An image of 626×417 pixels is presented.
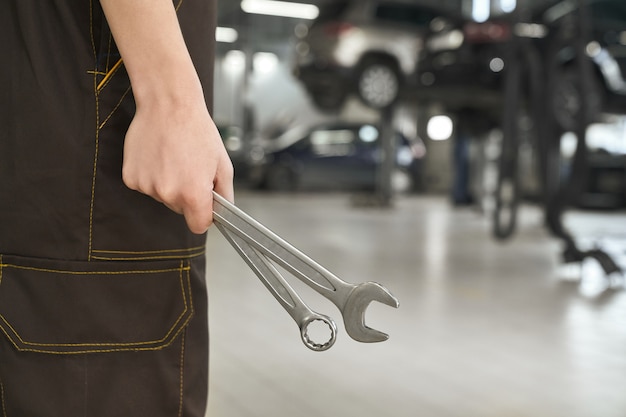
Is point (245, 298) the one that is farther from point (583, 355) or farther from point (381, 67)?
point (381, 67)

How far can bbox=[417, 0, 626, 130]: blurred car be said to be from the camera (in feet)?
12.3

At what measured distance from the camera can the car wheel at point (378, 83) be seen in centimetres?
726

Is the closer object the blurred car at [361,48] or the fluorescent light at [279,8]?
the blurred car at [361,48]

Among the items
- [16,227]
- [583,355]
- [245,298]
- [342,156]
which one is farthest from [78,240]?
[342,156]

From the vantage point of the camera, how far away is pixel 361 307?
67cm

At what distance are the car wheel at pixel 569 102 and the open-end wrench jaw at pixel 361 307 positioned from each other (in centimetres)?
297

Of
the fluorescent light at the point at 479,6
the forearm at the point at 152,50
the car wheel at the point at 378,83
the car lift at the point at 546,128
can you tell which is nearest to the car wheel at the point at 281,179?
the car wheel at the point at 378,83

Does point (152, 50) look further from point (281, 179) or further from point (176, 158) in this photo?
point (281, 179)

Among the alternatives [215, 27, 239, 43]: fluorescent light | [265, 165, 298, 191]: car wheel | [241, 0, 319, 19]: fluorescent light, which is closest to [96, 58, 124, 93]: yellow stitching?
[265, 165, 298, 191]: car wheel

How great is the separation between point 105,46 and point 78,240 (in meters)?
0.22

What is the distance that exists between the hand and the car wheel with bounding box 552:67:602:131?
300 cm

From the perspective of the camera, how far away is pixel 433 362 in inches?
75.2

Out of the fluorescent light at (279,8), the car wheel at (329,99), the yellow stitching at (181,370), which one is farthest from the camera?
the fluorescent light at (279,8)

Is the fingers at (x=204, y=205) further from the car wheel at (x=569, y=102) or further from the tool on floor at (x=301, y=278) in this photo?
the car wheel at (x=569, y=102)
